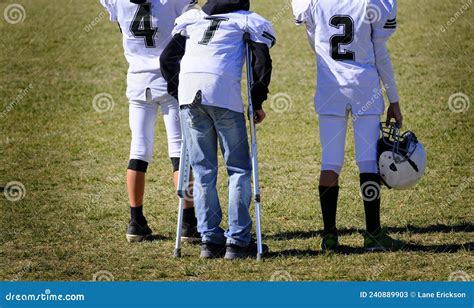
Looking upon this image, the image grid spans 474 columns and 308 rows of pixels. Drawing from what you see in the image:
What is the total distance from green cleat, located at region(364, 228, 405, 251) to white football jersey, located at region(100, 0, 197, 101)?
6.75ft

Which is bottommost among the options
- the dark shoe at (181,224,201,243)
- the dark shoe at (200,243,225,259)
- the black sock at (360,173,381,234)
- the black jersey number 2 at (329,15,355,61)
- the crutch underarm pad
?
the dark shoe at (200,243,225,259)

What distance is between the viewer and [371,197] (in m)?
8.21

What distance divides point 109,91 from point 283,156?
4638mm

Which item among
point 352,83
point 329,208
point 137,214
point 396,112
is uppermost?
point 352,83

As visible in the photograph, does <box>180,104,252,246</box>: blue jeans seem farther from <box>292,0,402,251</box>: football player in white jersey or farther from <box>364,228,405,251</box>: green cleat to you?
<box>364,228,405,251</box>: green cleat

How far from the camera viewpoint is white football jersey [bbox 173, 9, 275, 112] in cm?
784

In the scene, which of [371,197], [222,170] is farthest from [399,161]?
[222,170]

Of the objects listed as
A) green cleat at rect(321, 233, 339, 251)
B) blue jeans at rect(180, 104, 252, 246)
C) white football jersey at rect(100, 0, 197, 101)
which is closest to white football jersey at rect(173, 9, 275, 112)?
blue jeans at rect(180, 104, 252, 246)

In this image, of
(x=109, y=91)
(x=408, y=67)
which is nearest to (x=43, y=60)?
(x=109, y=91)

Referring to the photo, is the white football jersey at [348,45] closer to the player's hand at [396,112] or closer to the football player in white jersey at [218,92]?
the player's hand at [396,112]

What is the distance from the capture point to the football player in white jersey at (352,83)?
8070 mm

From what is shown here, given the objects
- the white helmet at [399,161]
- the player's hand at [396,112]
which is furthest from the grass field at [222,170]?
the player's hand at [396,112]

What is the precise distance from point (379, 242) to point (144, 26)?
8.56 ft

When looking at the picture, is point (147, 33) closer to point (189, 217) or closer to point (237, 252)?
point (189, 217)
